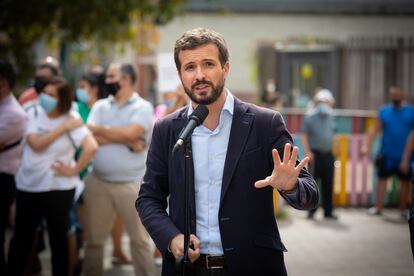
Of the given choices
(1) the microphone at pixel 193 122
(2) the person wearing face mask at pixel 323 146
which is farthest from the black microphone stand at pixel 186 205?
(2) the person wearing face mask at pixel 323 146

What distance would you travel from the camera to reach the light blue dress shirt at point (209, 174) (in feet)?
13.1

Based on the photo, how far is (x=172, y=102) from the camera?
9055 mm

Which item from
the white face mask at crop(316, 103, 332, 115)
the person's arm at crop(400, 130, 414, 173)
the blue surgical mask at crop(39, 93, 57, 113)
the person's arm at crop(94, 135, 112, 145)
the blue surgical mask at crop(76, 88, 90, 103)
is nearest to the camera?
the blue surgical mask at crop(39, 93, 57, 113)

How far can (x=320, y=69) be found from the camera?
24.0 m

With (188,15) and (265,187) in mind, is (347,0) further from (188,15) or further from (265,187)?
(265,187)

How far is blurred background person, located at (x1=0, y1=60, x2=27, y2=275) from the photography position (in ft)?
22.6

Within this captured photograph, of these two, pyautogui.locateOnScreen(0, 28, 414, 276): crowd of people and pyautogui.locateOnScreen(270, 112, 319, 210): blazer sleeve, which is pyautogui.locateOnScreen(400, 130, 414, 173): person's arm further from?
pyautogui.locateOnScreen(270, 112, 319, 210): blazer sleeve

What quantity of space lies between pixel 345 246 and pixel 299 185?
21.1 feet

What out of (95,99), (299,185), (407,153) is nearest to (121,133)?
(95,99)

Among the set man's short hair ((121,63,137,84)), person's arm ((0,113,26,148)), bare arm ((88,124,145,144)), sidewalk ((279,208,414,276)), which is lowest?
sidewalk ((279,208,414,276))

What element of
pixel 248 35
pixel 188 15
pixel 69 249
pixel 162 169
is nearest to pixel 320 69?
pixel 248 35

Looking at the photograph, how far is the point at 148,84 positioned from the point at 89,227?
2065 cm

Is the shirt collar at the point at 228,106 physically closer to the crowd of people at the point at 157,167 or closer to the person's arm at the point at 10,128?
the crowd of people at the point at 157,167

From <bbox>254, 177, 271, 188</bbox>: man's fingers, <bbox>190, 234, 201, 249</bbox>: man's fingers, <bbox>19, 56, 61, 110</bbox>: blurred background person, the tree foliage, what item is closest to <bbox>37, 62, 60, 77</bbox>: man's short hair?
<bbox>19, 56, 61, 110</bbox>: blurred background person
